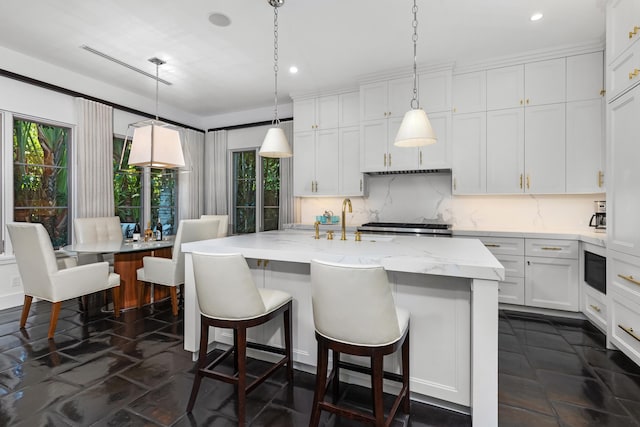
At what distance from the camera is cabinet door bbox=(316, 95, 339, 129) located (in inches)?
181

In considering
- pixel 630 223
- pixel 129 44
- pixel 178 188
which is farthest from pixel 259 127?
pixel 630 223

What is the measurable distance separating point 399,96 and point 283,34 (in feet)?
5.56

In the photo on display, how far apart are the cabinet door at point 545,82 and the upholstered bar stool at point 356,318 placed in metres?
3.41

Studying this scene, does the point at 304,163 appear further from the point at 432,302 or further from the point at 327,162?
the point at 432,302

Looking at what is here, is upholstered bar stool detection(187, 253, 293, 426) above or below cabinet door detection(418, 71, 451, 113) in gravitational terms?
below

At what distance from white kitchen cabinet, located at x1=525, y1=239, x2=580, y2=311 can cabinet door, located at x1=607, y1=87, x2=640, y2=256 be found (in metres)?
0.68

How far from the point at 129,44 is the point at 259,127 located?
2.44 metres

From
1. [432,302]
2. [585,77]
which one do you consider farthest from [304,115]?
[432,302]

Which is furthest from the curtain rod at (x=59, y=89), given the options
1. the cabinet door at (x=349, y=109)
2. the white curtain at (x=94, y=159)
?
the cabinet door at (x=349, y=109)

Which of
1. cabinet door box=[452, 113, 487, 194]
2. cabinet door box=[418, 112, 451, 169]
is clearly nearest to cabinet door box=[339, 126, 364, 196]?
cabinet door box=[418, 112, 451, 169]

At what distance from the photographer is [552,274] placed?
3295 mm

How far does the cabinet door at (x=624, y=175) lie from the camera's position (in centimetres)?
223

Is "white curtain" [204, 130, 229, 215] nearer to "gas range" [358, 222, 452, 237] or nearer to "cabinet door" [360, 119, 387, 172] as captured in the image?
"cabinet door" [360, 119, 387, 172]

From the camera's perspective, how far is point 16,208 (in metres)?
3.68
